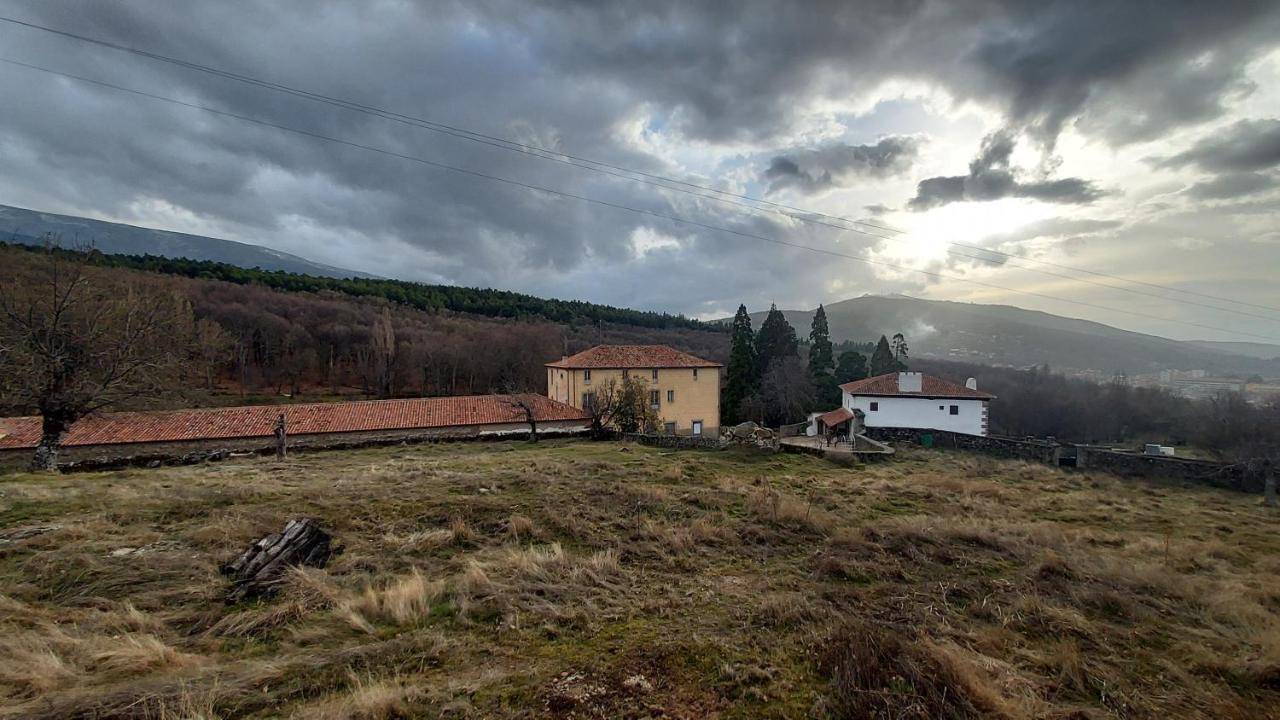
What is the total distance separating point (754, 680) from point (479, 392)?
49.6 meters

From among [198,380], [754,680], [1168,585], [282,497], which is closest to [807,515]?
[1168,585]

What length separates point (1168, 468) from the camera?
18.0 metres

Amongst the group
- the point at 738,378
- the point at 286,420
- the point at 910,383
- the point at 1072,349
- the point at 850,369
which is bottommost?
the point at 286,420

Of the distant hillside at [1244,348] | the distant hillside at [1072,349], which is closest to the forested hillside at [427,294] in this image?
the distant hillside at [1072,349]

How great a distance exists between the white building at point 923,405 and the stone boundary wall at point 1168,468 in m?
7.38

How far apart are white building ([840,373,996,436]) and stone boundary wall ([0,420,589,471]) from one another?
1813 cm

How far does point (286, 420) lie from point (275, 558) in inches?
809

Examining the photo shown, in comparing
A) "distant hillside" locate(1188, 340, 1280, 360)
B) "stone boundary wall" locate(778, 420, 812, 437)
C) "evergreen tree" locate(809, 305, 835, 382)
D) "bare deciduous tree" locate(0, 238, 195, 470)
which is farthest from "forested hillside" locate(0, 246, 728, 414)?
"distant hillside" locate(1188, 340, 1280, 360)

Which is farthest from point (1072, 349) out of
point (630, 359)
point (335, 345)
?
point (335, 345)

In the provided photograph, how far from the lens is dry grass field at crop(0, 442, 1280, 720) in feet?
12.1

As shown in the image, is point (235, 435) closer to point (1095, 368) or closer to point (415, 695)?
point (415, 695)

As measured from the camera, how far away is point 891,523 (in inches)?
374

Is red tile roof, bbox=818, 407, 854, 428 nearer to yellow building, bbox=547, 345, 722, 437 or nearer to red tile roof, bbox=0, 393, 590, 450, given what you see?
yellow building, bbox=547, 345, 722, 437

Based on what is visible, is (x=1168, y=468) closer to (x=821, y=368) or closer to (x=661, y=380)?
(x=661, y=380)
